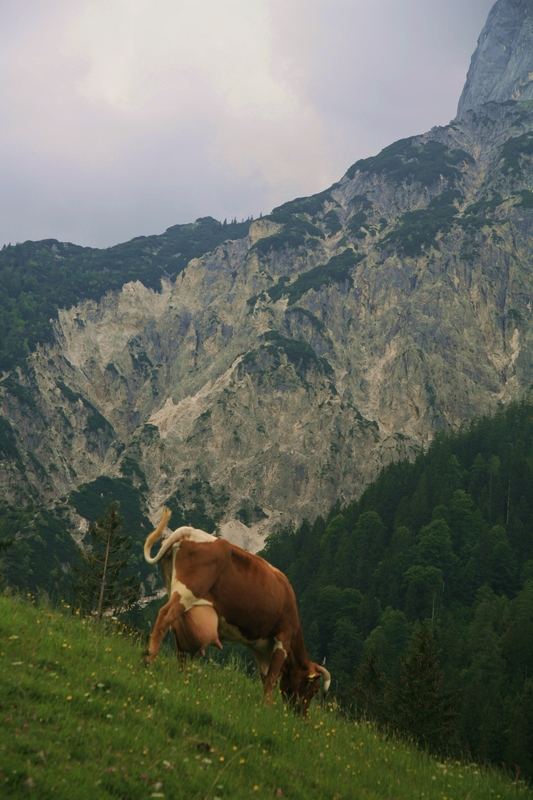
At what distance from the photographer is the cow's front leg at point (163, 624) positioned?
1305 cm

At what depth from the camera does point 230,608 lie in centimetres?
1381

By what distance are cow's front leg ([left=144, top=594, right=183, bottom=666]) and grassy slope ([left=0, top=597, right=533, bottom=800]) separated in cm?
33

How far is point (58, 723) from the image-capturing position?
9617 mm

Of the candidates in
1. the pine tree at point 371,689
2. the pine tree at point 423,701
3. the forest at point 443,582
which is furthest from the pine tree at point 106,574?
the pine tree at point 423,701

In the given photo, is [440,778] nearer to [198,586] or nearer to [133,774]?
[198,586]

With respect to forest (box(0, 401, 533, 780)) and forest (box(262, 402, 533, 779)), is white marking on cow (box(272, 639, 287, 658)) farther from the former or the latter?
A: forest (box(0, 401, 533, 780))

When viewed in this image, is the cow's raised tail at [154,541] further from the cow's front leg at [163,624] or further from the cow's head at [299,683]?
the cow's head at [299,683]

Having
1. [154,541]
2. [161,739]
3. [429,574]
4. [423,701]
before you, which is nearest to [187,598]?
[154,541]

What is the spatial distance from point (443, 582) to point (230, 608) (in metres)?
A: 138

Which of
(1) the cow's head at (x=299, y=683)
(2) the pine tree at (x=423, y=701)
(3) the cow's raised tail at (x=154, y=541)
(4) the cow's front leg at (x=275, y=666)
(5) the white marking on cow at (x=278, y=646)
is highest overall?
(3) the cow's raised tail at (x=154, y=541)

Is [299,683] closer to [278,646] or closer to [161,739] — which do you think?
[278,646]

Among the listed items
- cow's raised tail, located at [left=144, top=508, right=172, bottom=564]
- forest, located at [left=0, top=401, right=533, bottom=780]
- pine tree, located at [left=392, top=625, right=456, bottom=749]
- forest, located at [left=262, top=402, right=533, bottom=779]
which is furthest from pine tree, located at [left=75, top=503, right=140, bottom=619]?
cow's raised tail, located at [left=144, top=508, right=172, bottom=564]

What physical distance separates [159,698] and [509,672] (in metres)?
104

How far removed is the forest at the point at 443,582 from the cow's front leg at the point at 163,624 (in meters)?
42.8
